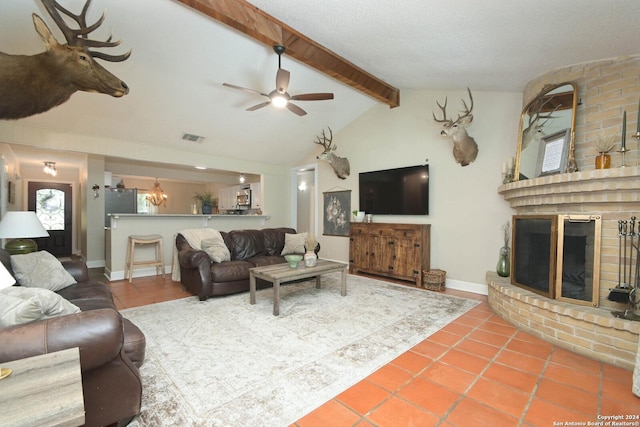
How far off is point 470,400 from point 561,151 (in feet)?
8.73

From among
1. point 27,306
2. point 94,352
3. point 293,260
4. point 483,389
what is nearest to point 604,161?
point 483,389

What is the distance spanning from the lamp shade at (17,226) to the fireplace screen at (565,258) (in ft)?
17.0

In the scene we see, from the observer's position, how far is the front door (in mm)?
7836

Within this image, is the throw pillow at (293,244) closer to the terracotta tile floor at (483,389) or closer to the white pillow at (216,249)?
the white pillow at (216,249)

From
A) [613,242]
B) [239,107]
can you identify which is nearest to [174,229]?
[239,107]

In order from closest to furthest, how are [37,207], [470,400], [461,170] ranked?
[470,400], [461,170], [37,207]

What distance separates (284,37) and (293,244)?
3.10 meters

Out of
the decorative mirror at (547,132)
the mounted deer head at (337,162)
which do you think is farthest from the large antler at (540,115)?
the mounted deer head at (337,162)

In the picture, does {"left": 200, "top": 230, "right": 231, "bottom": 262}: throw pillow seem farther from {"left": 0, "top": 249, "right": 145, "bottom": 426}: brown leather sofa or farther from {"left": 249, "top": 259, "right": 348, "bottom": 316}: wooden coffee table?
{"left": 0, "top": 249, "right": 145, "bottom": 426}: brown leather sofa

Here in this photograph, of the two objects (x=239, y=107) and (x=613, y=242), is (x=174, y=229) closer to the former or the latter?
(x=239, y=107)

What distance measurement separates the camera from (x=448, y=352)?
240 centimetres

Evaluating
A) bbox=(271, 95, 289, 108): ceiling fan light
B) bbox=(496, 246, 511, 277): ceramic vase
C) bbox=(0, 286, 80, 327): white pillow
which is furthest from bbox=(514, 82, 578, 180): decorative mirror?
bbox=(0, 286, 80, 327): white pillow

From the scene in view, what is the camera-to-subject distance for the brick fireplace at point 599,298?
7.33 ft

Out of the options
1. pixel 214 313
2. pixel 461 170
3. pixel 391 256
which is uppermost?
pixel 461 170
